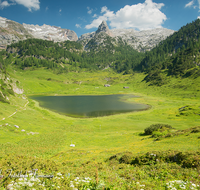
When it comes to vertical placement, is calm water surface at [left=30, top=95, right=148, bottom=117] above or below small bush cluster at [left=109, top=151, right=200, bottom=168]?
below

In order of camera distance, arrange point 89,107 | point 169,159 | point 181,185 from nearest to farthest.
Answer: point 181,185
point 169,159
point 89,107

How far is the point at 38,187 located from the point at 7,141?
32.2 meters

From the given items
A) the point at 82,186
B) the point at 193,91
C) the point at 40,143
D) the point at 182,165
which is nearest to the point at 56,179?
the point at 82,186

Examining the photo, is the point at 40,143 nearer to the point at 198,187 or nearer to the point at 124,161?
the point at 124,161

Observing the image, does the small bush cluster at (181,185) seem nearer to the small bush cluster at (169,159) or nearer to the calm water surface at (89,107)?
the small bush cluster at (169,159)

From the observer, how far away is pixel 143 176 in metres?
12.3

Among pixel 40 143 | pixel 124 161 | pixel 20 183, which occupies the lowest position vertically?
pixel 40 143

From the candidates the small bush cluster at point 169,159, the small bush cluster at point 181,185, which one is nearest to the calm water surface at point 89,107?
the small bush cluster at point 169,159

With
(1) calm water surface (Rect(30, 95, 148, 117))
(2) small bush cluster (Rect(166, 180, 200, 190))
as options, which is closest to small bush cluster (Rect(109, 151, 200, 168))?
(2) small bush cluster (Rect(166, 180, 200, 190))

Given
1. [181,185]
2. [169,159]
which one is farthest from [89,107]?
[181,185]

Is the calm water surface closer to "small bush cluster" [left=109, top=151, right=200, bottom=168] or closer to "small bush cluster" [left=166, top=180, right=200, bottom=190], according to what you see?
"small bush cluster" [left=109, top=151, right=200, bottom=168]

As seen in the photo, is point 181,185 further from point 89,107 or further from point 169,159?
point 89,107

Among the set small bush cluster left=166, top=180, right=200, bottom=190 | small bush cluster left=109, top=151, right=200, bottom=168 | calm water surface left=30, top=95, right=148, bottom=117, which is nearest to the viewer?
small bush cluster left=166, top=180, right=200, bottom=190

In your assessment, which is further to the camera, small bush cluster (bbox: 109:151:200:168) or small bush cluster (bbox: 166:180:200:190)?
small bush cluster (bbox: 109:151:200:168)
